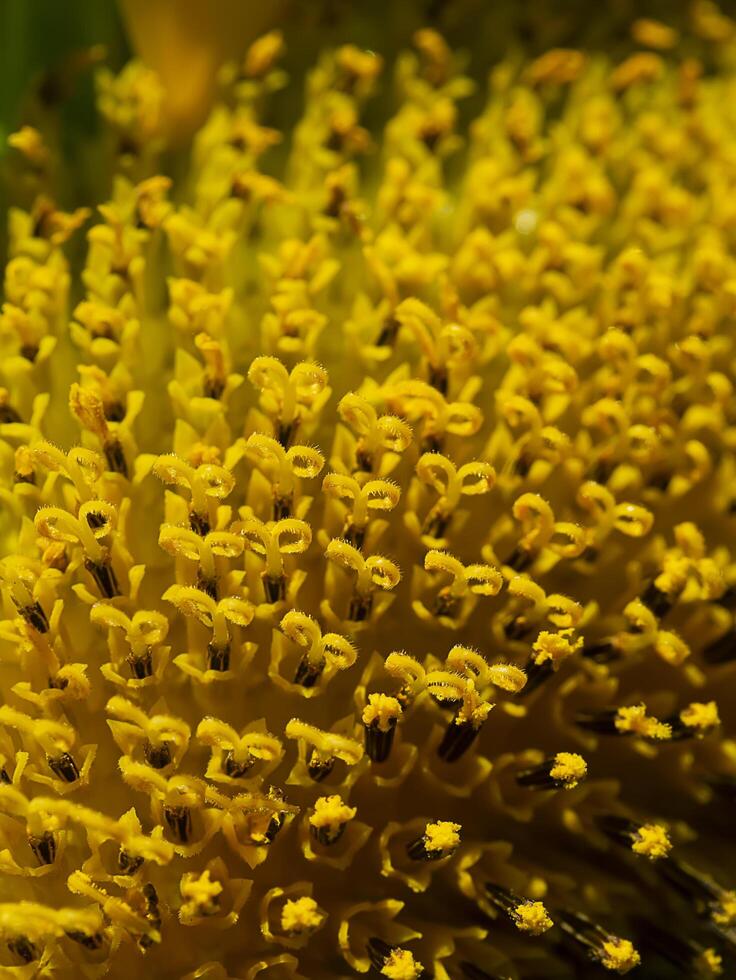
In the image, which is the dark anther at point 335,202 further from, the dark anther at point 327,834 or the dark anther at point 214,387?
the dark anther at point 327,834

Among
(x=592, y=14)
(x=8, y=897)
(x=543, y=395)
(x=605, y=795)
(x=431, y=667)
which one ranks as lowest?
(x=8, y=897)

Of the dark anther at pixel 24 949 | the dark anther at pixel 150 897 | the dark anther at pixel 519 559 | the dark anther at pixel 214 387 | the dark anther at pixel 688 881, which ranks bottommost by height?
the dark anther at pixel 24 949

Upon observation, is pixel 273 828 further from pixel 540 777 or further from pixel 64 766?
pixel 540 777

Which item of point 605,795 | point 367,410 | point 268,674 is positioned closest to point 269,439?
point 367,410

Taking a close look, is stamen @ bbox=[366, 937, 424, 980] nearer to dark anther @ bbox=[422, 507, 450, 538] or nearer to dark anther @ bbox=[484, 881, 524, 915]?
dark anther @ bbox=[484, 881, 524, 915]

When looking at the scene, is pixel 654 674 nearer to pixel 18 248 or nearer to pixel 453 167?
pixel 453 167

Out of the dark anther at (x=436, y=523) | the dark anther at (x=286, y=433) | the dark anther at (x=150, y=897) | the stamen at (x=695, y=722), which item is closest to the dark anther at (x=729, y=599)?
the stamen at (x=695, y=722)
